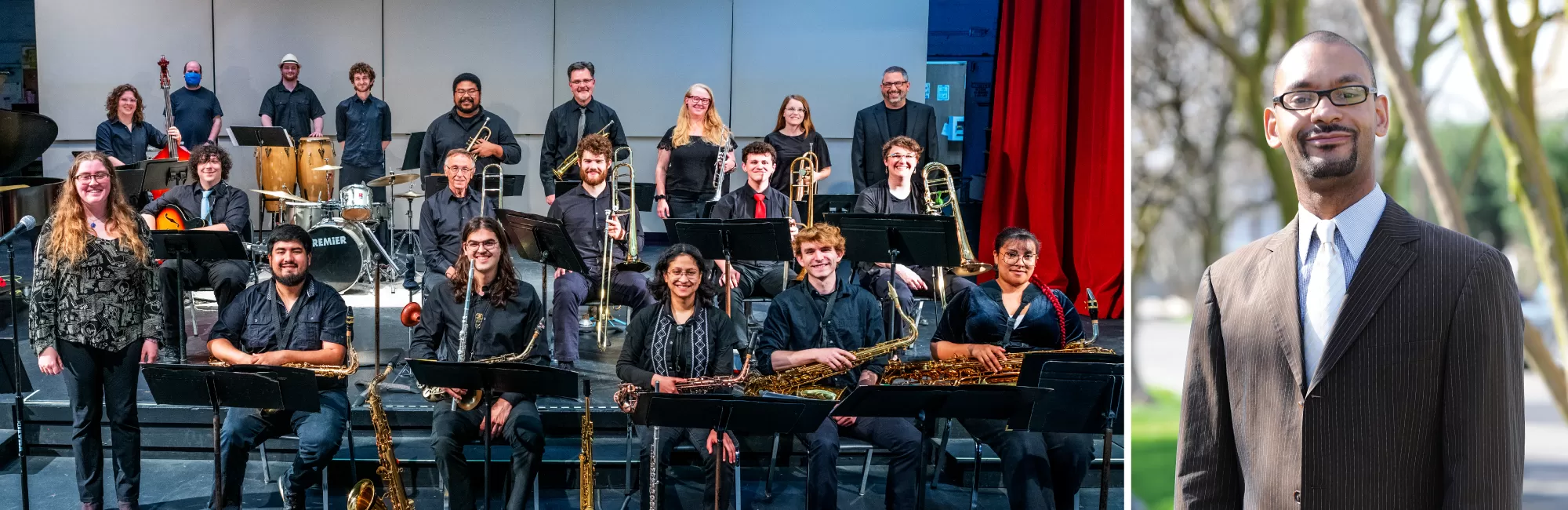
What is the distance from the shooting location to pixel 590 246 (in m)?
6.39

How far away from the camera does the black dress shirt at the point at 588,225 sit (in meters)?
6.38

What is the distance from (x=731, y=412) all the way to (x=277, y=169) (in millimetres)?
6879

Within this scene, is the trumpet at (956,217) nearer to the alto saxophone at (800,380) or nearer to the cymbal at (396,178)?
the alto saxophone at (800,380)

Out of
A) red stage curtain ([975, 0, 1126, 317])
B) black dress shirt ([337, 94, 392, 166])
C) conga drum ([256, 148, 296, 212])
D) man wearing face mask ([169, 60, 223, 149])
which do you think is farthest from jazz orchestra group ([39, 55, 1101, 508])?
man wearing face mask ([169, 60, 223, 149])

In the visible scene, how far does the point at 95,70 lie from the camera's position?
34.8 ft

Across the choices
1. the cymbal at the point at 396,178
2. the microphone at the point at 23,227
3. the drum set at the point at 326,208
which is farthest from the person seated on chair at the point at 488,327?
the cymbal at the point at 396,178

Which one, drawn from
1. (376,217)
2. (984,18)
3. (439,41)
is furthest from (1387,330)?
(439,41)

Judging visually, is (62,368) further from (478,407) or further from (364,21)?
(364,21)

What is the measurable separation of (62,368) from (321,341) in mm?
939

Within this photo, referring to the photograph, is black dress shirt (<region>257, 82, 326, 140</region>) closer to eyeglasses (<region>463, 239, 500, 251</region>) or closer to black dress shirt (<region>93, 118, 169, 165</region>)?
black dress shirt (<region>93, 118, 169, 165</region>)

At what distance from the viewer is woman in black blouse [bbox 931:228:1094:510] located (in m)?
4.65

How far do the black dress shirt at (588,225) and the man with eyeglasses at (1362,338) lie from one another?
4848 millimetres

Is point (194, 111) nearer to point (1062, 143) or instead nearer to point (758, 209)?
point (758, 209)

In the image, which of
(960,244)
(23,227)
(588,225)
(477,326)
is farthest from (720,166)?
(23,227)
